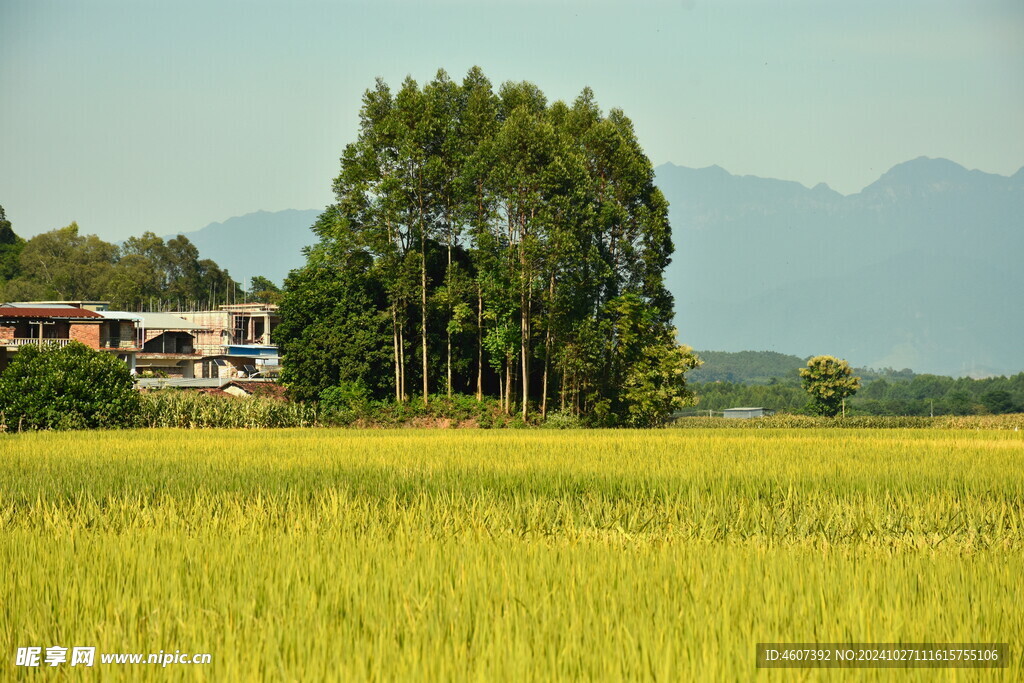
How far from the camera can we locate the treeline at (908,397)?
→ 113081 millimetres

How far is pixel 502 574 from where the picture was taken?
6.09 m

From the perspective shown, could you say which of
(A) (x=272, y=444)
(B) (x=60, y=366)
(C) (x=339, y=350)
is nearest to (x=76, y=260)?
(C) (x=339, y=350)

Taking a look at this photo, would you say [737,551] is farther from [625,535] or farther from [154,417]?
[154,417]

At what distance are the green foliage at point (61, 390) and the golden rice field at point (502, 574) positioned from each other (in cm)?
1825

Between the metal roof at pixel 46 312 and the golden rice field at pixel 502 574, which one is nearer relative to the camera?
the golden rice field at pixel 502 574

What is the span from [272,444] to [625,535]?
45.8 ft

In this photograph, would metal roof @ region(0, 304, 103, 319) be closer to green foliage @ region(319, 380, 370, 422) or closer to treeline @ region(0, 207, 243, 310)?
green foliage @ region(319, 380, 370, 422)

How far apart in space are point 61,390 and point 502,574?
1074 inches

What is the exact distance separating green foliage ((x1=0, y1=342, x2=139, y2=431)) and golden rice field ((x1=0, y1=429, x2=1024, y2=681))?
1825cm

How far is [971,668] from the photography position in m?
4.36

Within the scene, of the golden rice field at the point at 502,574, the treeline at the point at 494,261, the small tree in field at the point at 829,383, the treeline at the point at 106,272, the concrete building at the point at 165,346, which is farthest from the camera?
the treeline at the point at 106,272

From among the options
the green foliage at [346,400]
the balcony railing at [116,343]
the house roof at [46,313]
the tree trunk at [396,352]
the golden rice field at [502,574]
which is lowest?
the golden rice field at [502,574]

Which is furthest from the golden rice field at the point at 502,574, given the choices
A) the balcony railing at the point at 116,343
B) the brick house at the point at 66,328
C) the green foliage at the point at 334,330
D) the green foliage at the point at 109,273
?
the green foliage at the point at 109,273

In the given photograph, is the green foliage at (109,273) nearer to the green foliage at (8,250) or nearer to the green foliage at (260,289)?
the green foliage at (8,250)
